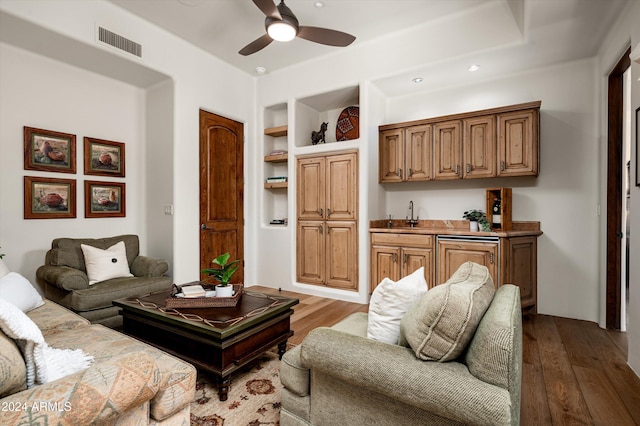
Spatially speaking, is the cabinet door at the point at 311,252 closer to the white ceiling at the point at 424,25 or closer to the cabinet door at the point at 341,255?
the cabinet door at the point at 341,255

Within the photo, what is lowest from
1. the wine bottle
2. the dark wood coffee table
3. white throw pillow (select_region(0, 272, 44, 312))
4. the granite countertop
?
the dark wood coffee table

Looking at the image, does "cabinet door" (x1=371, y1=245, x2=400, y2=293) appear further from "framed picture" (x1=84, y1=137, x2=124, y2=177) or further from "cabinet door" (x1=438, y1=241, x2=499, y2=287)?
"framed picture" (x1=84, y1=137, x2=124, y2=177)

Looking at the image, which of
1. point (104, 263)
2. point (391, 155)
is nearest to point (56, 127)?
point (104, 263)

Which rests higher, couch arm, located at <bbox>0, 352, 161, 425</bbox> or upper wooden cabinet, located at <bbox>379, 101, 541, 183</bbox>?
upper wooden cabinet, located at <bbox>379, 101, 541, 183</bbox>

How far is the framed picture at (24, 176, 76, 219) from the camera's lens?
319 centimetres

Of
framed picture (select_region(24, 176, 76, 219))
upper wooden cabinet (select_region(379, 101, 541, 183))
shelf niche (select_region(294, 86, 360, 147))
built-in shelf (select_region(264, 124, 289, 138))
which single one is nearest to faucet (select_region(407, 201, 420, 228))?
upper wooden cabinet (select_region(379, 101, 541, 183))

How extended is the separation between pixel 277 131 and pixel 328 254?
191 centimetres

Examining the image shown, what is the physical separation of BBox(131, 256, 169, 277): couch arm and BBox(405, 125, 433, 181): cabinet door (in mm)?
2922

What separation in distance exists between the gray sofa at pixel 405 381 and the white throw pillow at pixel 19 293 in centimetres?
184

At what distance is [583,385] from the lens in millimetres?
2082

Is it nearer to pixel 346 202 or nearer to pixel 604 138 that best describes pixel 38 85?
pixel 346 202

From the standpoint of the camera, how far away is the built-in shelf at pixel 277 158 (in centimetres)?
465

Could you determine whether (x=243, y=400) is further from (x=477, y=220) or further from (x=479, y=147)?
(x=479, y=147)

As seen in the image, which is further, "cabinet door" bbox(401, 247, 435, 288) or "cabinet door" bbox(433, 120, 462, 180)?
"cabinet door" bbox(433, 120, 462, 180)
